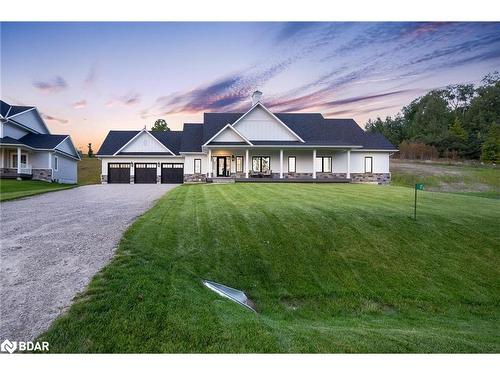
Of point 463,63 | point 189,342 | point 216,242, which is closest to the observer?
point 189,342

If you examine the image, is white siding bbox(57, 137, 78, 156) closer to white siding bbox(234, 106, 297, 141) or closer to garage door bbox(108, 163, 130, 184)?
garage door bbox(108, 163, 130, 184)

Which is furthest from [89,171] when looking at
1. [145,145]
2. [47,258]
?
[47,258]

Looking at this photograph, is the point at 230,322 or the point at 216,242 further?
the point at 216,242

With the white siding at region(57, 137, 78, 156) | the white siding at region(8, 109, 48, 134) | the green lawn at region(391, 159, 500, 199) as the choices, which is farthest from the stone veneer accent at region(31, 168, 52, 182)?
the green lawn at region(391, 159, 500, 199)

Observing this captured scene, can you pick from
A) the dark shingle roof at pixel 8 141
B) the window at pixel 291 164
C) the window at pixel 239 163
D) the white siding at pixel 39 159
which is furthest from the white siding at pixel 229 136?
the dark shingle roof at pixel 8 141

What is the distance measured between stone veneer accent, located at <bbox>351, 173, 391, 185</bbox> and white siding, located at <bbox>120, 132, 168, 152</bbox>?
607 inches

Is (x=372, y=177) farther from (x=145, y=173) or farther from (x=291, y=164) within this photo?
(x=145, y=173)

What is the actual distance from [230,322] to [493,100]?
1339 centimetres

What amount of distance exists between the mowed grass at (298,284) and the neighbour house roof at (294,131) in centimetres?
1368

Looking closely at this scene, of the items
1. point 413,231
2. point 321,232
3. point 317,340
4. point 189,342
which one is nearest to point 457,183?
point 413,231

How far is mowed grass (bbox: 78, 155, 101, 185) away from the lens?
99.9 feet

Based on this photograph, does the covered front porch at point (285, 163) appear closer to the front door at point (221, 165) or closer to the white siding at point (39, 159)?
the front door at point (221, 165)

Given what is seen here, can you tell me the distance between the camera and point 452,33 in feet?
20.6

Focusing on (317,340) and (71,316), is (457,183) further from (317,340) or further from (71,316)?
(71,316)
